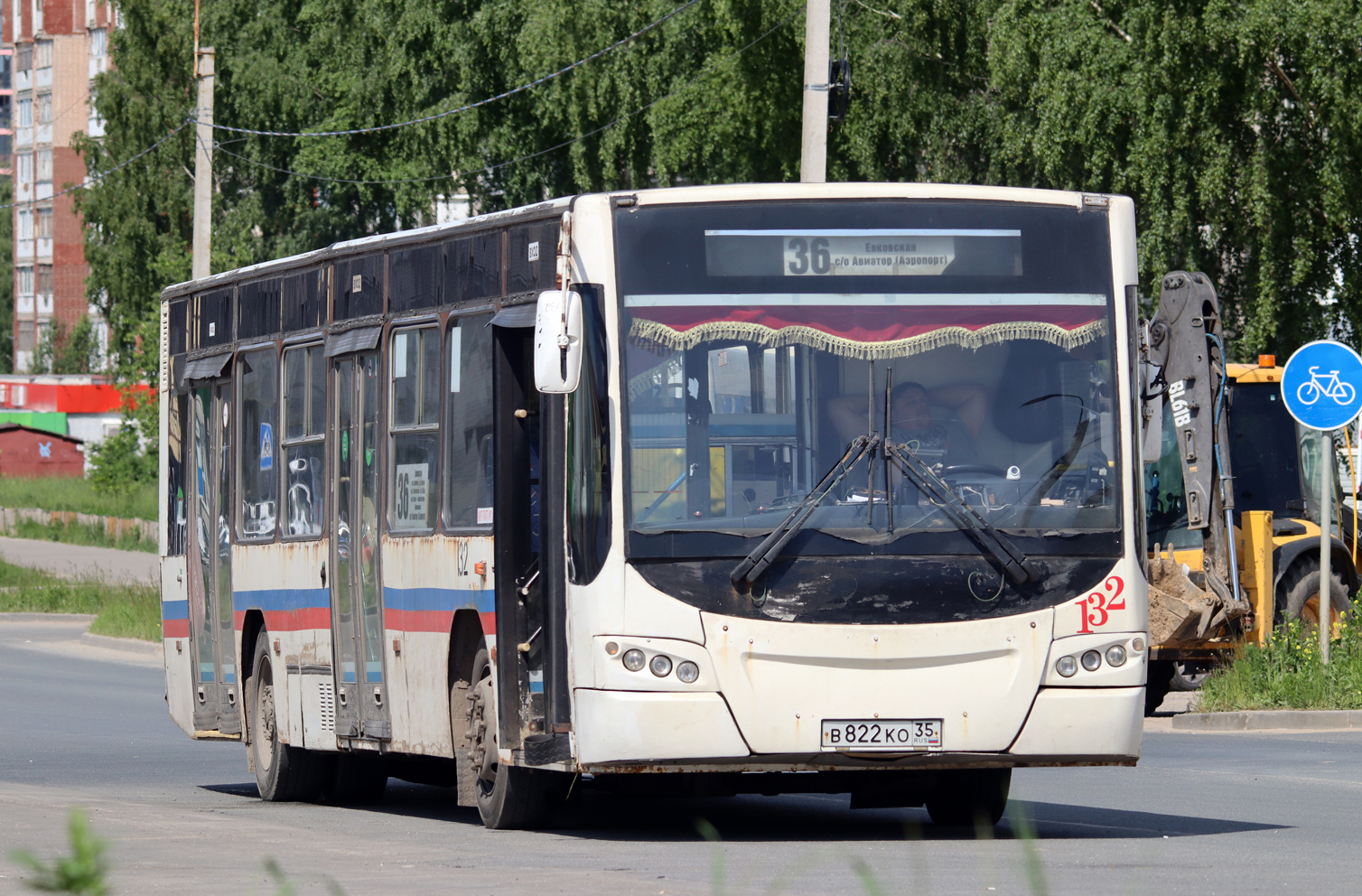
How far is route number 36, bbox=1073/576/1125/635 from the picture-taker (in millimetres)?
9656

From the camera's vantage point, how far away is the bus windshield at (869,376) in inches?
373

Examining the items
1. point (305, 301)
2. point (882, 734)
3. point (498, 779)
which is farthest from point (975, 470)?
point (305, 301)

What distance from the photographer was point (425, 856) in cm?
946

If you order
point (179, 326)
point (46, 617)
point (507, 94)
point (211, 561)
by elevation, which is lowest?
point (46, 617)

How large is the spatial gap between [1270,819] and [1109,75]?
19085mm

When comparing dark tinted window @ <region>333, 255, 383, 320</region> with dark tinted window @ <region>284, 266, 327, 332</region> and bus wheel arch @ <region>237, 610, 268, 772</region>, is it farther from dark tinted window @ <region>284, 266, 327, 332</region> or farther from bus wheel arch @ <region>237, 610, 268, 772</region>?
bus wheel arch @ <region>237, 610, 268, 772</region>

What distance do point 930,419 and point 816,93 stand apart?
1176 cm

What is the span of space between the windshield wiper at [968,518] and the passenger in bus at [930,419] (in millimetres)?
54

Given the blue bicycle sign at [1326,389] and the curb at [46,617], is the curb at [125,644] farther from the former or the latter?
the blue bicycle sign at [1326,389]

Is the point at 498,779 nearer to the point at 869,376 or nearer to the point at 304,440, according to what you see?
the point at 869,376

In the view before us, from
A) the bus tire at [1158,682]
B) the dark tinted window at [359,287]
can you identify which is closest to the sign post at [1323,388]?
the bus tire at [1158,682]

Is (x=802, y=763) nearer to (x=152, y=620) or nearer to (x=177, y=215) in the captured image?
(x=152, y=620)

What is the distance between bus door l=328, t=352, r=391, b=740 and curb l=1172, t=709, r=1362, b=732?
8.19 metres

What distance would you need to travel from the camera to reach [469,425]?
424 inches
